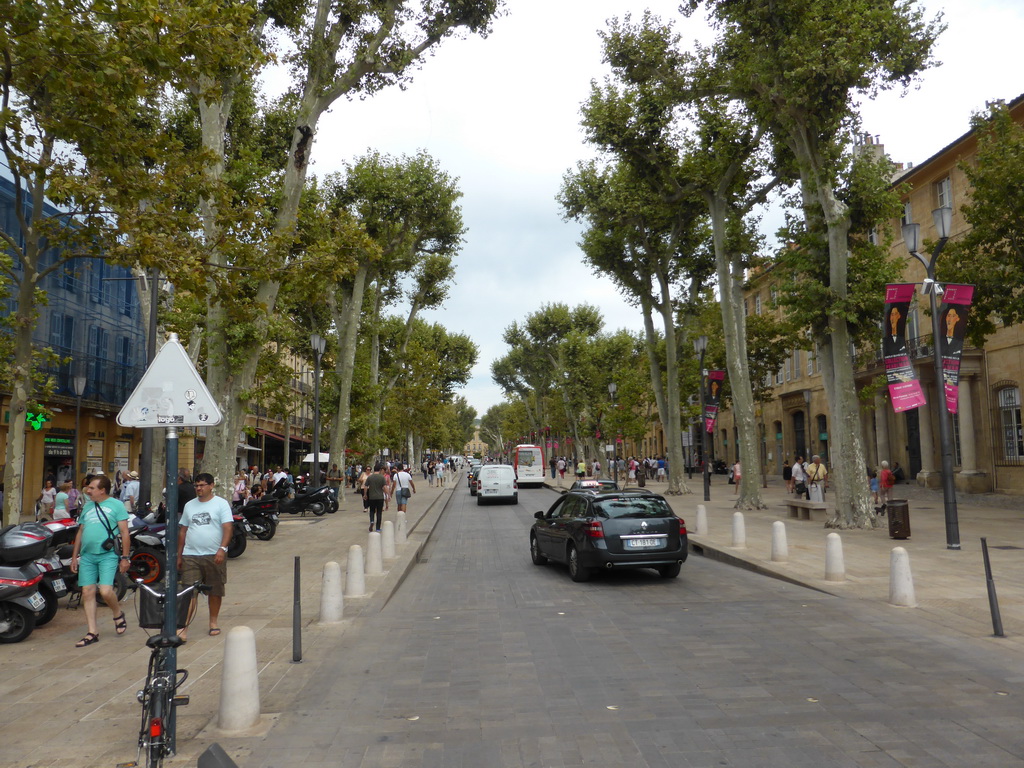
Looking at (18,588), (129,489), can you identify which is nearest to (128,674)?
(18,588)

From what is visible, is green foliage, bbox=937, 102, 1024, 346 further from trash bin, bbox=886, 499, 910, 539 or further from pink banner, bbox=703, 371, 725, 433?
pink banner, bbox=703, 371, 725, 433

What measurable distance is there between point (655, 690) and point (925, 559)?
9202 millimetres

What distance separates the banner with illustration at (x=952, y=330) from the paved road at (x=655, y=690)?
27.0 ft

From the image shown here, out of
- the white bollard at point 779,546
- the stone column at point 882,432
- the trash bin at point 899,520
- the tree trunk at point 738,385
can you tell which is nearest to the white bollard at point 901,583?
the white bollard at point 779,546

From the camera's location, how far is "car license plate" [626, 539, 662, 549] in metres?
11.7

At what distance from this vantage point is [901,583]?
9352 mm

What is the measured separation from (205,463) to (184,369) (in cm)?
1199

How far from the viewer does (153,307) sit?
61.2ft

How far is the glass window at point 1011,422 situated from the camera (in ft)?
92.2

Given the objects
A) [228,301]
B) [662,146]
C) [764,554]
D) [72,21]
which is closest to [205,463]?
[228,301]

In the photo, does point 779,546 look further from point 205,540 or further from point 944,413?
point 205,540

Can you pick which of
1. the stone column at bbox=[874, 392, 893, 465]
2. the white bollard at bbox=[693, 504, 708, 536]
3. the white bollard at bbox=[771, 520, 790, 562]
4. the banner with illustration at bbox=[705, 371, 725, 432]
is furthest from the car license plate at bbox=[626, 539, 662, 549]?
the stone column at bbox=[874, 392, 893, 465]

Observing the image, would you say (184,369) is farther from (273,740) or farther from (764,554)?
(764,554)

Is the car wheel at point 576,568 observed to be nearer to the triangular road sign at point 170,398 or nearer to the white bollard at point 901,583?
the white bollard at point 901,583
